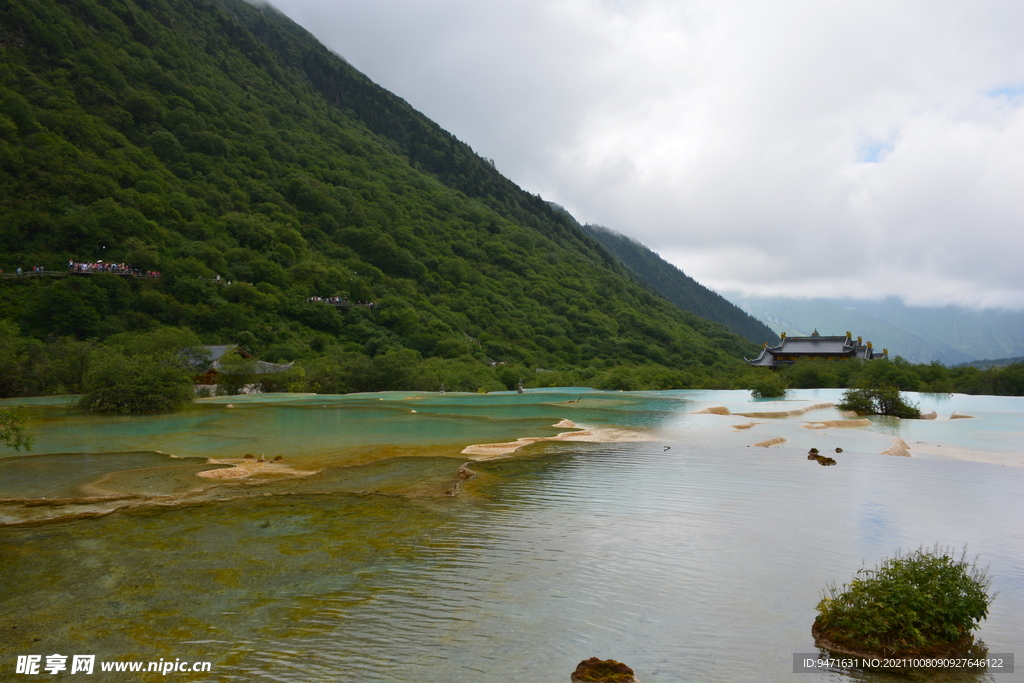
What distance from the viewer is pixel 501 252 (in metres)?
120

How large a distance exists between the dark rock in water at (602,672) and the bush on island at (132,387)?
104 feet

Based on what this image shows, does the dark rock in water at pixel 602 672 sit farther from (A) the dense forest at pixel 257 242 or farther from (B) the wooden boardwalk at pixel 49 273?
(B) the wooden boardwalk at pixel 49 273

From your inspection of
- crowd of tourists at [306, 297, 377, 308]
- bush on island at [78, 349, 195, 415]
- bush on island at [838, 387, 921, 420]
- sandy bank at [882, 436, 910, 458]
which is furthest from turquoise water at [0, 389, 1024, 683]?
crowd of tourists at [306, 297, 377, 308]

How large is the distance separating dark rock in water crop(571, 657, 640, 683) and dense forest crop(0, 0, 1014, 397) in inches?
1281

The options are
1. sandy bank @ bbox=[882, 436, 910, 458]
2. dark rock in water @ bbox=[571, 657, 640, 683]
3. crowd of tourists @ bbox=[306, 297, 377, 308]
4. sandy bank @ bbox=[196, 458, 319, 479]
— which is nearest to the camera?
dark rock in water @ bbox=[571, 657, 640, 683]

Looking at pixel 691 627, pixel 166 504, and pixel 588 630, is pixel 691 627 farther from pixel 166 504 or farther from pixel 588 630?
pixel 166 504

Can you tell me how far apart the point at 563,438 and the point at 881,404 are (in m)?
20.3

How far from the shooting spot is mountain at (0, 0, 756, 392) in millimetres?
63188

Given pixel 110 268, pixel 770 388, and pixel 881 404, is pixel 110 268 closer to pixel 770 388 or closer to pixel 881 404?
pixel 770 388

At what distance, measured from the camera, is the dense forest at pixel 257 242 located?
2267 inches

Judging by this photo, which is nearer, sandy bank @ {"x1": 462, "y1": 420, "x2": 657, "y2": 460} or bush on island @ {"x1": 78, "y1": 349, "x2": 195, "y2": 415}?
sandy bank @ {"x1": 462, "y1": 420, "x2": 657, "y2": 460}

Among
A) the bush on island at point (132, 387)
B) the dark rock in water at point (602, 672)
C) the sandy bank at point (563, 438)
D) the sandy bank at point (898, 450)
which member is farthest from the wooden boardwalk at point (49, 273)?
the dark rock in water at point (602, 672)

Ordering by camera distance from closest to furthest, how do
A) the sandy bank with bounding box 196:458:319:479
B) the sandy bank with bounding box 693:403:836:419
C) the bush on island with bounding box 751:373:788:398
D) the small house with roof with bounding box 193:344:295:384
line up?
the sandy bank with bounding box 196:458:319:479 → the sandy bank with bounding box 693:403:836:419 → the small house with roof with bounding box 193:344:295:384 → the bush on island with bounding box 751:373:788:398

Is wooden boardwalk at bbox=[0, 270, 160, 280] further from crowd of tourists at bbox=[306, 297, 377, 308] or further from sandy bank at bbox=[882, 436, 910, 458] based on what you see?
sandy bank at bbox=[882, 436, 910, 458]
